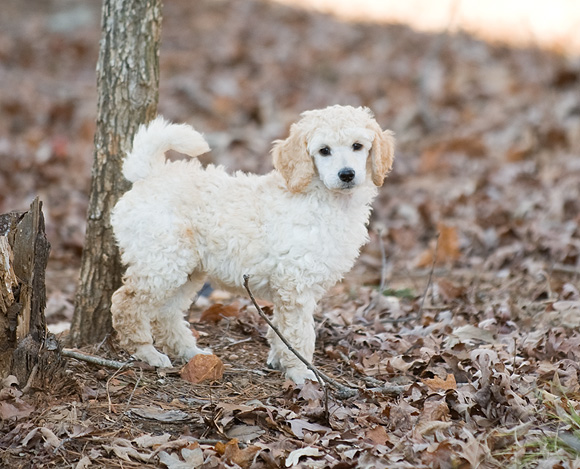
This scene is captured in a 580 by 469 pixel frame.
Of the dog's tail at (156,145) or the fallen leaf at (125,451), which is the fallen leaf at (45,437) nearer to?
the fallen leaf at (125,451)

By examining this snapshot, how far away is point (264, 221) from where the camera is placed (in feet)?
14.3

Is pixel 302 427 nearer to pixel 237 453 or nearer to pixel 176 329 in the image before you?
pixel 237 453

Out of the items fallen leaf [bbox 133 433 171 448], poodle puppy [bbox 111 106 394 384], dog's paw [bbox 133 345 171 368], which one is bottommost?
fallen leaf [bbox 133 433 171 448]

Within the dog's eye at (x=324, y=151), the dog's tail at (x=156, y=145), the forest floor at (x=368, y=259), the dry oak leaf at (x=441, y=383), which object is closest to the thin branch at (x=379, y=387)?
the forest floor at (x=368, y=259)

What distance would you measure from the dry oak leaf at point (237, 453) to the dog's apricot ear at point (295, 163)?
1585 millimetres

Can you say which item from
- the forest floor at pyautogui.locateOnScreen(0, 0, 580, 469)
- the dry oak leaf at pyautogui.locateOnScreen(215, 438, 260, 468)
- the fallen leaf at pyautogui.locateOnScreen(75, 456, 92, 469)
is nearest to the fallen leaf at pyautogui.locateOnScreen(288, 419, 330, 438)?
the forest floor at pyautogui.locateOnScreen(0, 0, 580, 469)

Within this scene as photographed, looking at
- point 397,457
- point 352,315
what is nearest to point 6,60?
point 352,315

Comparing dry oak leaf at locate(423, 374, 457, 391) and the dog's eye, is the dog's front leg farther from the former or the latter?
the dog's eye

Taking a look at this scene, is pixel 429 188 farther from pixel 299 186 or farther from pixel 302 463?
pixel 302 463

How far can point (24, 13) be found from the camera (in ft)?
56.4

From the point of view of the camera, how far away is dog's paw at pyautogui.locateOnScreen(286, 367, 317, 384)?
4.37 meters

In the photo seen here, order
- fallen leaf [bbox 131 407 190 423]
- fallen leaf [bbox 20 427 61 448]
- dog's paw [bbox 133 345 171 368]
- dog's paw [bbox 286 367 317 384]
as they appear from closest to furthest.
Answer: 1. fallen leaf [bbox 20 427 61 448]
2. fallen leaf [bbox 131 407 190 423]
3. dog's paw [bbox 286 367 317 384]
4. dog's paw [bbox 133 345 171 368]

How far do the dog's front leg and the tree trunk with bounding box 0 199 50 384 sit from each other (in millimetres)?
1400

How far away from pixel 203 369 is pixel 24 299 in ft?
3.85
